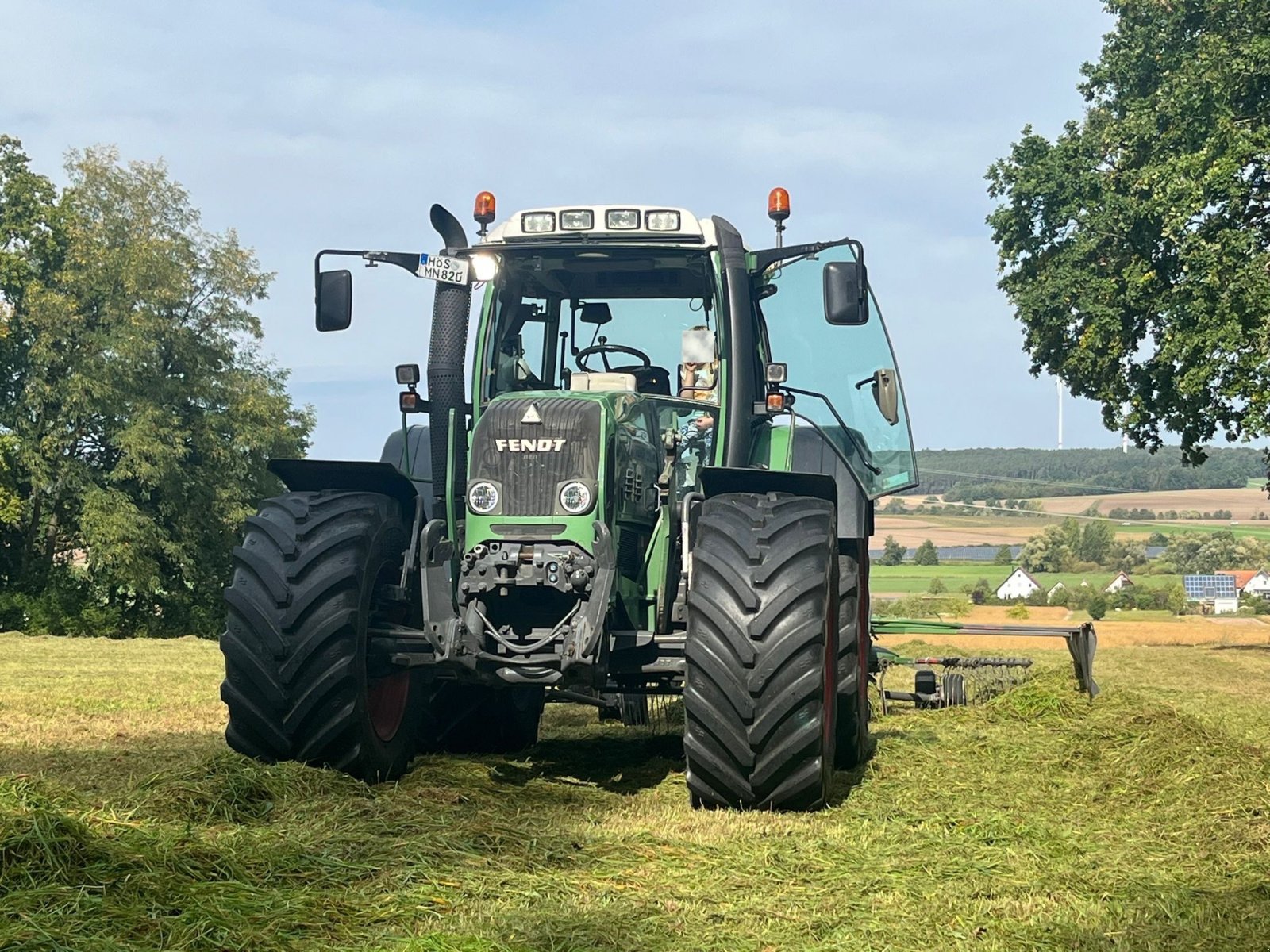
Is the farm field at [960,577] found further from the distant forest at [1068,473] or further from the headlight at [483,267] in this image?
the headlight at [483,267]

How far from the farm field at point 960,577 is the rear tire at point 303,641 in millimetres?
59323

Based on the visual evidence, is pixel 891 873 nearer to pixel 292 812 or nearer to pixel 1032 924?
pixel 1032 924

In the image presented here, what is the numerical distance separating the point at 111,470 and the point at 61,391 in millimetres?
2236

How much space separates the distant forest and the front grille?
99.6 m

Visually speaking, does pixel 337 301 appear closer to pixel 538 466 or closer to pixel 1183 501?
pixel 538 466

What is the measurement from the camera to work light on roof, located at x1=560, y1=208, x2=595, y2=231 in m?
7.96

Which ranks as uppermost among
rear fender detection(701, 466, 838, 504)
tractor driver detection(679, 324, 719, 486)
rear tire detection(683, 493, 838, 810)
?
tractor driver detection(679, 324, 719, 486)

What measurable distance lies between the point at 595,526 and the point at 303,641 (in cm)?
146

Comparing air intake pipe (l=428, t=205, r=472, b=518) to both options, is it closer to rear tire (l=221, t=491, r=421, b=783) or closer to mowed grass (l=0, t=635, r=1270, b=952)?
rear tire (l=221, t=491, r=421, b=783)

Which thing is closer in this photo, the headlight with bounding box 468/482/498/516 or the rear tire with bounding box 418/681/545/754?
the headlight with bounding box 468/482/498/516

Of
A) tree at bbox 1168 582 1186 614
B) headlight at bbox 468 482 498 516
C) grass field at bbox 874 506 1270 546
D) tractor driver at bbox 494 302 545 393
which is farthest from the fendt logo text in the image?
grass field at bbox 874 506 1270 546

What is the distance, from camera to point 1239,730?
10664mm

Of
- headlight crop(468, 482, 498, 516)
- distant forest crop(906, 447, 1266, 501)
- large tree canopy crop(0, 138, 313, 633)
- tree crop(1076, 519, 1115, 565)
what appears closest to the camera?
headlight crop(468, 482, 498, 516)

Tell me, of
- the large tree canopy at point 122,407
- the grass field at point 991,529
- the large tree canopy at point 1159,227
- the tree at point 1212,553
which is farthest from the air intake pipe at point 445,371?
the grass field at point 991,529
